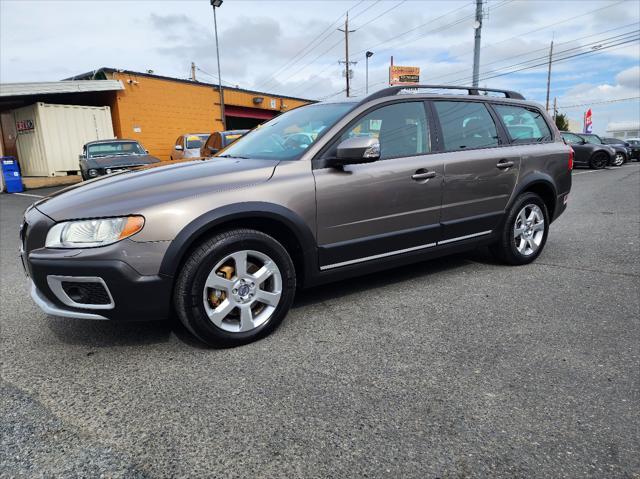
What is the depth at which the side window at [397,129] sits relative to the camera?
3.49m

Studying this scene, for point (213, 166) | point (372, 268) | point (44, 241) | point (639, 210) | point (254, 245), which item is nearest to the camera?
point (44, 241)

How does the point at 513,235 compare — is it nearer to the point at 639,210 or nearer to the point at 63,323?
the point at 63,323

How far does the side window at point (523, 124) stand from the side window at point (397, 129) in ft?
3.66

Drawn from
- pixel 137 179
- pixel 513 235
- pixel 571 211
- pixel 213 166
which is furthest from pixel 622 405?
pixel 571 211

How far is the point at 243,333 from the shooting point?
2.91 metres

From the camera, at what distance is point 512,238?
14.6ft

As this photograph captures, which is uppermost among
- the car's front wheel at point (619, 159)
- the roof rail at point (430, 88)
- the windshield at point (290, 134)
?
the roof rail at point (430, 88)

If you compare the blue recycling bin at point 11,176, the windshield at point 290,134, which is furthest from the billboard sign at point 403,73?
the windshield at point 290,134

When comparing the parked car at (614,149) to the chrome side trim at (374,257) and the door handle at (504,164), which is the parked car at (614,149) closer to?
the door handle at (504,164)

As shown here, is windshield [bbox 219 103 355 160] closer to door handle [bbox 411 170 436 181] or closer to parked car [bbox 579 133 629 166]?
door handle [bbox 411 170 436 181]

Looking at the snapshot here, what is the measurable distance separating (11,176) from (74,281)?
1686 cm

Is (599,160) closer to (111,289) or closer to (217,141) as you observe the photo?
(217,141)

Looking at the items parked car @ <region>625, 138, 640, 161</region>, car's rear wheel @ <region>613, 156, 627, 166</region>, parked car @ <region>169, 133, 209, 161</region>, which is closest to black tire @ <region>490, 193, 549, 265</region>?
parked car @ <region>169, 133, 209, 161</region>

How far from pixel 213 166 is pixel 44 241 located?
44.3 inches
